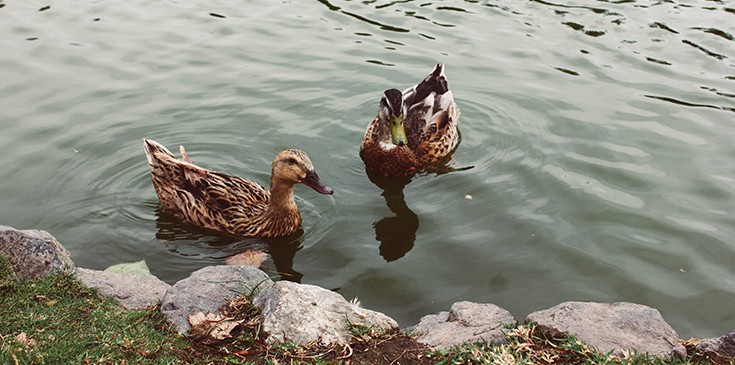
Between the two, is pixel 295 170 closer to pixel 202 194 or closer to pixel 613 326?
pixel 202 194

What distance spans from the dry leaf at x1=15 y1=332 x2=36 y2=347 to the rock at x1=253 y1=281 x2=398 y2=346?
1.36 meters

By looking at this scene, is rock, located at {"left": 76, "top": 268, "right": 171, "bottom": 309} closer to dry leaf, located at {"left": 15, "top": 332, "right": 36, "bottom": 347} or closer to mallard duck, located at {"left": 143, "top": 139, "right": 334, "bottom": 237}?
dry leaf, located at {"left": 15, "top": 332, "right": 36, "bottom": 347}

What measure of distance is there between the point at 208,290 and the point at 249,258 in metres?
2.12

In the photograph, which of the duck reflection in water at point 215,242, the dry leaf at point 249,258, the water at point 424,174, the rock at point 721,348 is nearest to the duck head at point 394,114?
the water at point 424,174

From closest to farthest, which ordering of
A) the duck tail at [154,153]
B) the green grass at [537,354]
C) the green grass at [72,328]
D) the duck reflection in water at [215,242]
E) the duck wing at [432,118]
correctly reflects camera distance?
the green grass at [72,328] → the green grass at [537,354] → the duck reflection in water at [215,242] → the duck tail at [154,153] → the duck wing at [432,118]

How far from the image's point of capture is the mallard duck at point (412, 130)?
934 cm

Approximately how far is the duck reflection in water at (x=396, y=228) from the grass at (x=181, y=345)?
8.16 ft

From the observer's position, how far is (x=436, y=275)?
7.21 meters

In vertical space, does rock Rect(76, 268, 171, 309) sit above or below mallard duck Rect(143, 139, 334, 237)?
above

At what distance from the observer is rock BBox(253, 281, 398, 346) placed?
496 centimetres

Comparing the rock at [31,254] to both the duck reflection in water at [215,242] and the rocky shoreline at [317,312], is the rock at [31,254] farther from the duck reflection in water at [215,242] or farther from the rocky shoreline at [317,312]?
the duck reflection in water at [215,242]

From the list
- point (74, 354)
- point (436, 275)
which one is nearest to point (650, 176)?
point (436, 275)

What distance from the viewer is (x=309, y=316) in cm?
509

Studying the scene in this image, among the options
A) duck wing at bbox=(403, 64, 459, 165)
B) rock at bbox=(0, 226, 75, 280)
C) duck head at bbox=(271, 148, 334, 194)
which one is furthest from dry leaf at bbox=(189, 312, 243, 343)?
duck wing at bbox=(403, 64, 459, 165)
